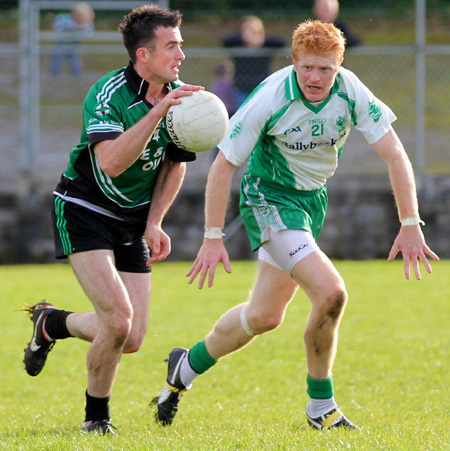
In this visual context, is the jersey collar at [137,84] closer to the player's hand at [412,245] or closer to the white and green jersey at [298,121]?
the white and green jersey at [298,121]

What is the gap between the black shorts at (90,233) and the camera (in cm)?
579

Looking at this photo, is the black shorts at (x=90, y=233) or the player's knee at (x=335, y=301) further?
the black shorts at (x=90, y=233)

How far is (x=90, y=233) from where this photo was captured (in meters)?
5.81

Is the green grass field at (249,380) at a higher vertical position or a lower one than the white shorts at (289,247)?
lower

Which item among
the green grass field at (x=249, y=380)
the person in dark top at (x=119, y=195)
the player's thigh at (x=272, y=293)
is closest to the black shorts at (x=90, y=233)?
the person in dark top at (x=119, y=195)

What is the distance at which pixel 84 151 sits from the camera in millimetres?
5875

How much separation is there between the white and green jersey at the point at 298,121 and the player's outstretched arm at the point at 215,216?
0.28 feet

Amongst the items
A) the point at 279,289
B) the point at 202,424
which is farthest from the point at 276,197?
the point at 202,424

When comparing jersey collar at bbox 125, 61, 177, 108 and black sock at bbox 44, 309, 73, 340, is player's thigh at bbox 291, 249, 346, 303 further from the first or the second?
black sock at bbox 44, 309, 73, 340

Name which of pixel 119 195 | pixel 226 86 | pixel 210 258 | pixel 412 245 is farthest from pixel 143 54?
pixel 226 86

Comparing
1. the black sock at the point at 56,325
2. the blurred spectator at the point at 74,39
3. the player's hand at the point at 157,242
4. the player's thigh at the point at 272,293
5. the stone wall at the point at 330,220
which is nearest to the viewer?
the player's hand at the point at 157,242

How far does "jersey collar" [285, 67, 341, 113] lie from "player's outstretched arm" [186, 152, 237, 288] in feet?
1.87

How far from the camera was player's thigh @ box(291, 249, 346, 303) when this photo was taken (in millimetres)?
5523

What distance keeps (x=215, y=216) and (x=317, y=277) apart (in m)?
0.70
